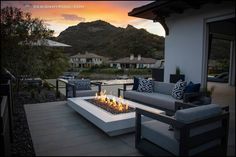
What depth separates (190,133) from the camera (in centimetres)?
208

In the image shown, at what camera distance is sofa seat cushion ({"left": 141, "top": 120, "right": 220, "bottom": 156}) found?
2186 millimetres

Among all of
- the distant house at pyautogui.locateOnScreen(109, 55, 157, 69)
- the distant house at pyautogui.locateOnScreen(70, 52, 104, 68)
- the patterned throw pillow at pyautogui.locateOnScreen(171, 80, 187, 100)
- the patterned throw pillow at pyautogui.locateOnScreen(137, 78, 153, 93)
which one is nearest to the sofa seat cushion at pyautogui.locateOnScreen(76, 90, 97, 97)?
the patterned throw pillow at pyautogui.locateOnScreen(137, 78, 153, 93)

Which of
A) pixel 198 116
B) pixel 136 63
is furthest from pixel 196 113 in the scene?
pixel 136 63

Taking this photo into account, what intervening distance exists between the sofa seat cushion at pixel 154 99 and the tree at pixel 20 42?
3173 millimetres

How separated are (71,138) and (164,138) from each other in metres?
1.52

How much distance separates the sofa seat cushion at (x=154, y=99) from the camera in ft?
13.2

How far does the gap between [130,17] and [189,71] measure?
2.60 m

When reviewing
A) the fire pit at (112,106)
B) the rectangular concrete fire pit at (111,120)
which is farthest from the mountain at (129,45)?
the rectangular concrete fire pit at (111,120)

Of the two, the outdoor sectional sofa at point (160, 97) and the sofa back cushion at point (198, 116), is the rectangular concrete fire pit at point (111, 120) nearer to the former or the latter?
the outdoor sectional sofa at point (160, 97)

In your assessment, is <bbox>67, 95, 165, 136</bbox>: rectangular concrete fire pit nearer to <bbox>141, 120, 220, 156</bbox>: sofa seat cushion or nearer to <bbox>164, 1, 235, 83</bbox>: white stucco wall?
<bbox>141, 120, 220, 156</bbox>: sofa seat cushion

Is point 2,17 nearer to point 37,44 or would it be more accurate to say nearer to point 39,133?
point 37,44

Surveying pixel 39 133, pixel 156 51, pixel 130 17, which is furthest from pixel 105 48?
pixel 39 133

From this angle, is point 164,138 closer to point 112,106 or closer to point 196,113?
point 196,113

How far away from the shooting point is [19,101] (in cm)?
566
